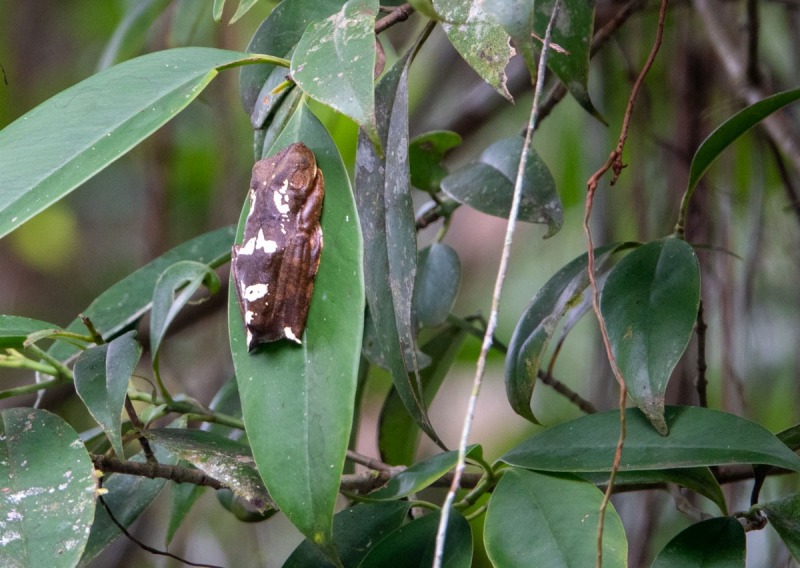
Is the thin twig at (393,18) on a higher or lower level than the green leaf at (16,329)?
higher

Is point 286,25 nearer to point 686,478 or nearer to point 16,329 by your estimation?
point 16,329

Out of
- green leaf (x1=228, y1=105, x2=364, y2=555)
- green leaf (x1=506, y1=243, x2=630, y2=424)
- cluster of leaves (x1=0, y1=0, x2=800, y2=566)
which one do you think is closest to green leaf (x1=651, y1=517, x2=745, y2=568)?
cluster of leaves (x1=0, y1=0, x2=800, y2=566)

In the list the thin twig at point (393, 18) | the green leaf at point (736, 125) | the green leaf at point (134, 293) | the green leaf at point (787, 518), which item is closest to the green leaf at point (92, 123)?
the thin twig at point (393, 18)

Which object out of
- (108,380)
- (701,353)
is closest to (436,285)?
(701,353)

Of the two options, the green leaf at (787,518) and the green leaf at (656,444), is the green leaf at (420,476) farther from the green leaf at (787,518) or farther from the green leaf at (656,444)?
the green leaf at (787,518)

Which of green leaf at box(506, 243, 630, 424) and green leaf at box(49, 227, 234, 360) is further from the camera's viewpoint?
green leaf at box(49, 227, 234, 360)

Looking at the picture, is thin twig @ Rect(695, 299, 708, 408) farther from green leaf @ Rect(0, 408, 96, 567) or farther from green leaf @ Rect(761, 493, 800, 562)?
green leaf @ Rect(0, 408, 96, 567)

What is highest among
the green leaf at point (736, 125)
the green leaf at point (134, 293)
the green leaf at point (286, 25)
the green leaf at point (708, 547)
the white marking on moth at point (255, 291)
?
the green leaf at point (286, 25)
